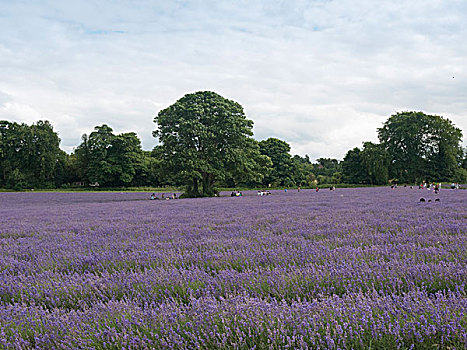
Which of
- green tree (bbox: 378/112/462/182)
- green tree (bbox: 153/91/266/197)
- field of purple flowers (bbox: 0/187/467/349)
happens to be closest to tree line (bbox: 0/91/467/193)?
green tree (bbox: 378/112/462/182)

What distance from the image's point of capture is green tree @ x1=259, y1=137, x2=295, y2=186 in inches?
2367

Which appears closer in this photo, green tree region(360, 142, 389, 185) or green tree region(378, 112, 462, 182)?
green tree region(360, 142, 389, 185)

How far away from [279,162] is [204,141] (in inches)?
1463

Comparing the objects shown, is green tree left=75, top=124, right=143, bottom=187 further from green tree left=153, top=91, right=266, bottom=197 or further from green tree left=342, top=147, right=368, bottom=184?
green tree left=342, top=147, right=368, bottom=184

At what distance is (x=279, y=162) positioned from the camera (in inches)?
2454

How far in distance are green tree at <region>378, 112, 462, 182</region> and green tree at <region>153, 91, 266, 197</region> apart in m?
43.1

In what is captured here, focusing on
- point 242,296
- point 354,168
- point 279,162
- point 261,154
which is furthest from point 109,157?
point 242,296

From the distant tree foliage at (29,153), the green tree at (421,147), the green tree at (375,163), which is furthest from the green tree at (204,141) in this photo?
the green tree at (421,147)

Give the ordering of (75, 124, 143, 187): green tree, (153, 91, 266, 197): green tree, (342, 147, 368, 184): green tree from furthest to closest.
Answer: (342, 147, 368, 184): green tree → (75, 124, 143, 187): green tree → (153, 91, 266, 197): green tree

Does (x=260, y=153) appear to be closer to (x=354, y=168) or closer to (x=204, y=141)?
(x=204, y=141)

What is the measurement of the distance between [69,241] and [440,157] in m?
67.5

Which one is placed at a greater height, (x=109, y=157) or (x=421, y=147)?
(x=421, y=147)

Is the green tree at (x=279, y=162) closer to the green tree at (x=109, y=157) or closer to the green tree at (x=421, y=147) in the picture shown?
the green tree at (x=421, y=147)

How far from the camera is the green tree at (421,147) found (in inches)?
2314
